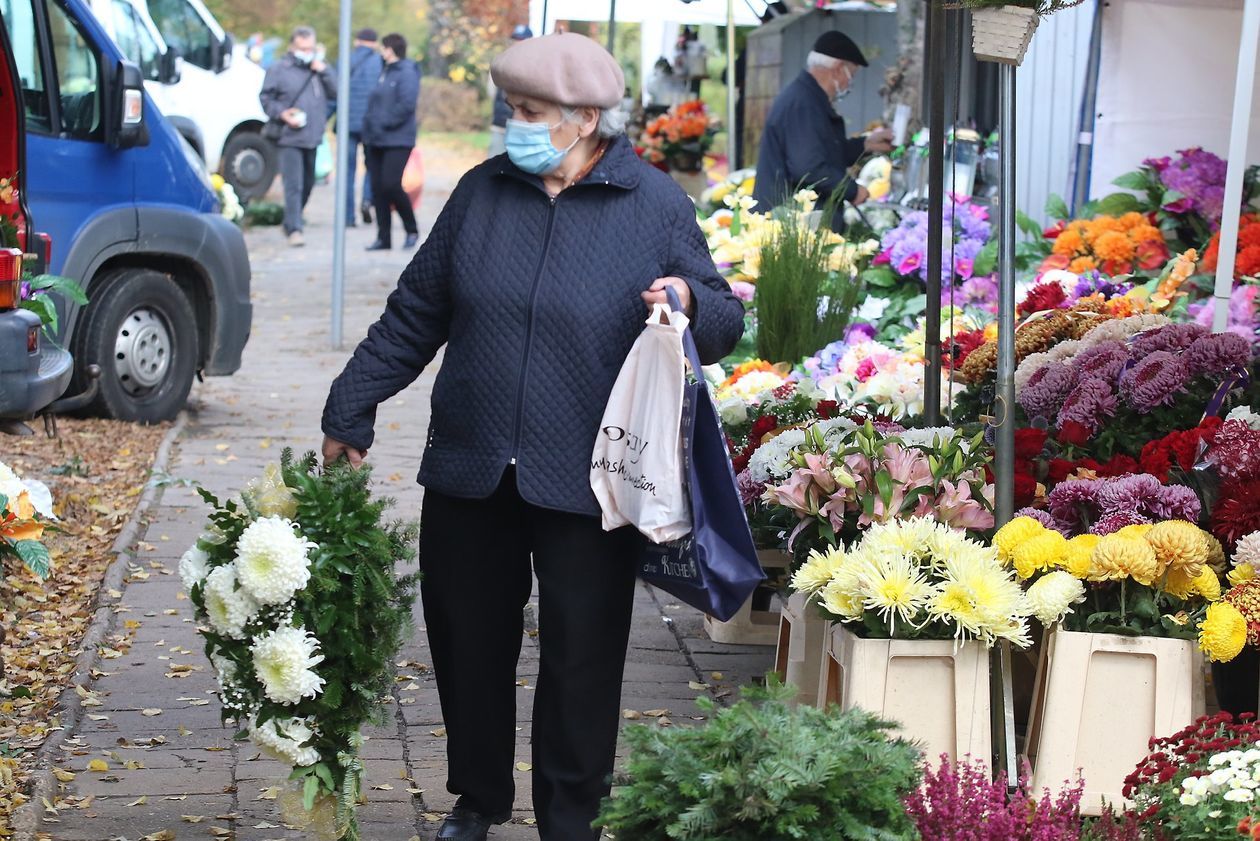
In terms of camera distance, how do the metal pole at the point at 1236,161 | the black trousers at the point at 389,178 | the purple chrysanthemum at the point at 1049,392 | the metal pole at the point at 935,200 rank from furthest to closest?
the black trousers at the point at 389,178
the metal pole at the point at 1236,161
the purple chrysanthemum at the point at 1049,392
the metal pole at the point at 935,200

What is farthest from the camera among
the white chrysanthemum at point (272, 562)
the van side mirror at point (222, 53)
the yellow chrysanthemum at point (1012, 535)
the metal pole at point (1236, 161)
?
the van side mirror at point (222, 53)

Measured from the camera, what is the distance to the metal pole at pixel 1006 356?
331 cm

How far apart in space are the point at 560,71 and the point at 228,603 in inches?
45.9

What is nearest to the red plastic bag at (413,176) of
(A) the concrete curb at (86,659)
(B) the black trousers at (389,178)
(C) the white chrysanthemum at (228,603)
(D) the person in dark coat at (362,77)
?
(B) the black trousers at (389,178)

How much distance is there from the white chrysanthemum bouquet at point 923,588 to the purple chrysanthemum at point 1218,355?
0.90m

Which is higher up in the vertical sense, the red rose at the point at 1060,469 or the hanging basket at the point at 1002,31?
the hanging basket at the point at 1002,31

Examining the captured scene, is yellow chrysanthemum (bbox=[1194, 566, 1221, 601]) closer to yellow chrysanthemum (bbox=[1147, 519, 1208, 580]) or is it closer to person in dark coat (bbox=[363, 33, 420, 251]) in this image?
yellow chrysanthemum (bbox=[1147, 519, 1208, 580])

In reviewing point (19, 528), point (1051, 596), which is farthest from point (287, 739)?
point (1051, 596)

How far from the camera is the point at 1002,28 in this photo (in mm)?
3246

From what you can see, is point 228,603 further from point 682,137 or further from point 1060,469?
point 682,137

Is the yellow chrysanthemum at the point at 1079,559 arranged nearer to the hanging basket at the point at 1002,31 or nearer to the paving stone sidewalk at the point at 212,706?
the hanging basket at the point at 1002,31

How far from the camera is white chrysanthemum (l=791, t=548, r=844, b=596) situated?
3.47 m

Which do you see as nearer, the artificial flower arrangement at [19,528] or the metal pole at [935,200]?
the artificial flower arrangement at [19,528]

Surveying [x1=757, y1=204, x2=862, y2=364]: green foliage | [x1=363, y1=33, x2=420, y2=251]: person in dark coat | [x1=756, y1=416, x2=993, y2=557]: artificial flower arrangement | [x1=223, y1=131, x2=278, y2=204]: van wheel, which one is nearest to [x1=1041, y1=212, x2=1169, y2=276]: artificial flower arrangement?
[x1=757, y1=204, x2=862, y2=364]: green foliage
